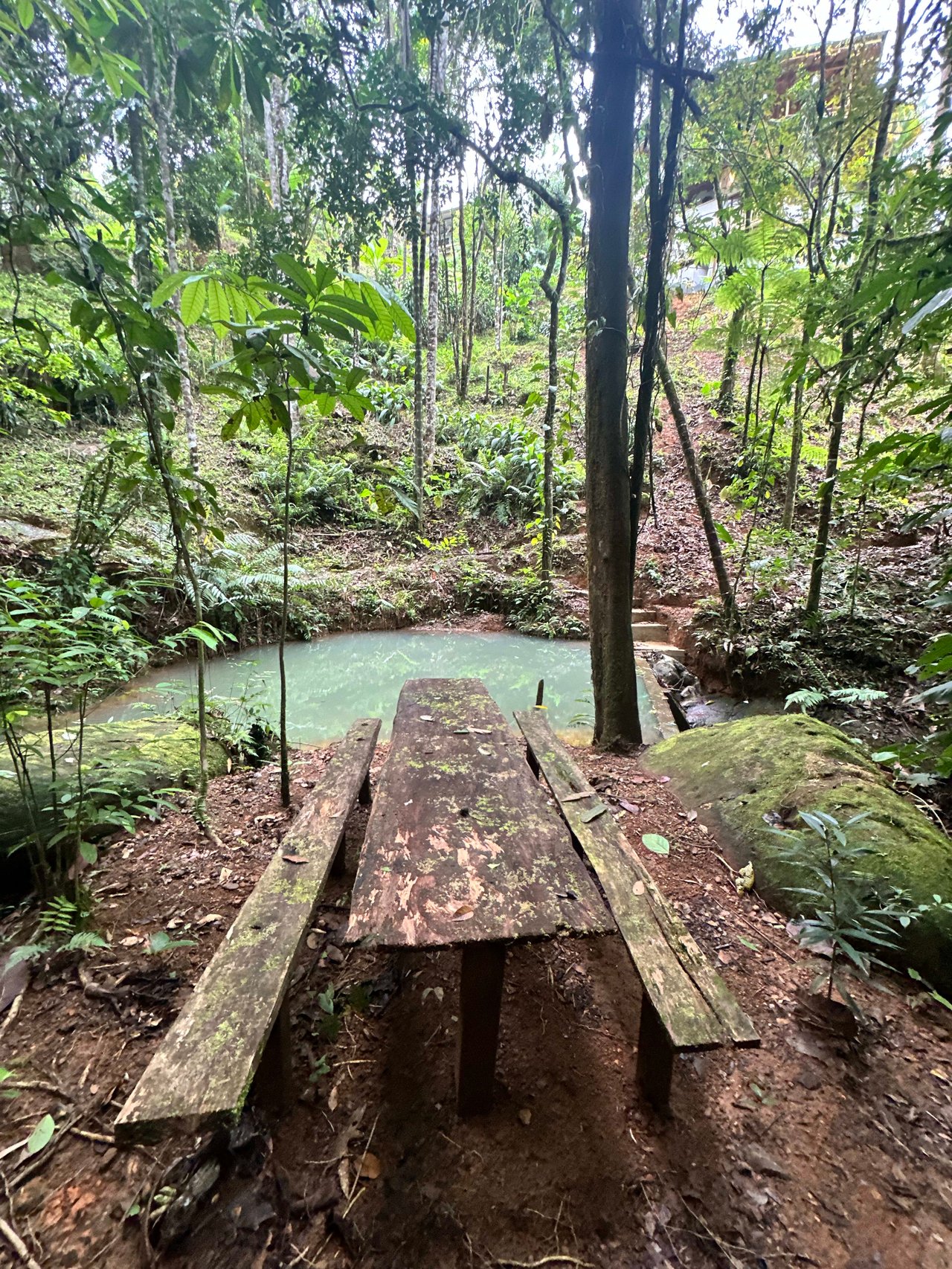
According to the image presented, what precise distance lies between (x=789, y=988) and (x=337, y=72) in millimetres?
5289

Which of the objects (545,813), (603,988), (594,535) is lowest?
(603,988)

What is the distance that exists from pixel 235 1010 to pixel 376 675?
5551 millimetres

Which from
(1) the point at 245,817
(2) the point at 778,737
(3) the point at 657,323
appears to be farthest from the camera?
(3) the point at 657,323

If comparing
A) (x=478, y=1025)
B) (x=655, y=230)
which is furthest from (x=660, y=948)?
(x=655, y=230)

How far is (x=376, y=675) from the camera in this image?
6.71 metres

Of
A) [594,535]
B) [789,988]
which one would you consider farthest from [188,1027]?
[594,535]

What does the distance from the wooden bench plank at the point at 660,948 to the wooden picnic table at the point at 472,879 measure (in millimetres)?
231

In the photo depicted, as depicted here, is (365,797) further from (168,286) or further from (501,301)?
(501,301)

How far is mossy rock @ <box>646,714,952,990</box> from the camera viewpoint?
78.3 inches

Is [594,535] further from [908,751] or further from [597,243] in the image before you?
[908,751]

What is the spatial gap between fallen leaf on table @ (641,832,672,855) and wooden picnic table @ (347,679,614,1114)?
963mm

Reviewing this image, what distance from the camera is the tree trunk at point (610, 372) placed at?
10.1 feet

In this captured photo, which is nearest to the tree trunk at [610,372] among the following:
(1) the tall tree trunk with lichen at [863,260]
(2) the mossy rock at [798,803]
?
(2) the mossy rock at [798,803]

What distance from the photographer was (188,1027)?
1162mm
